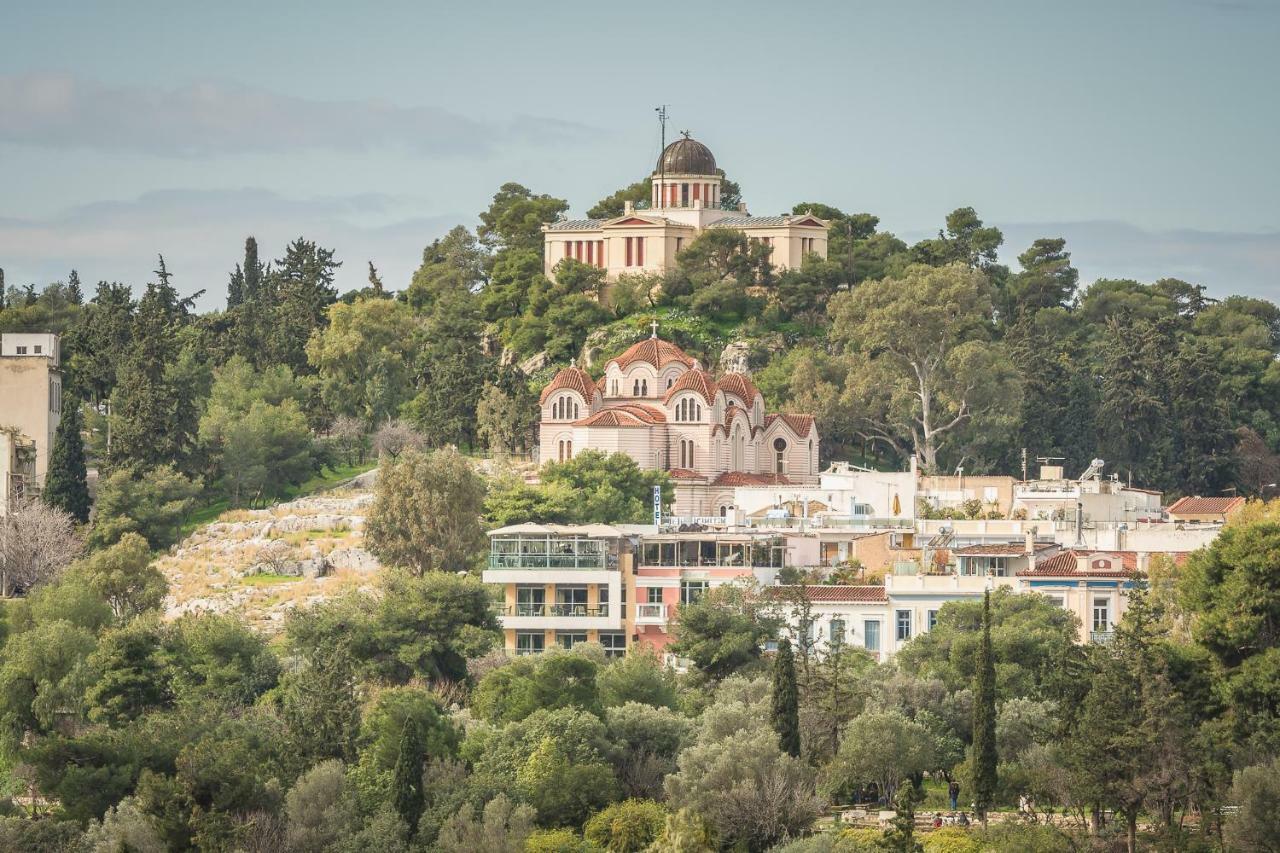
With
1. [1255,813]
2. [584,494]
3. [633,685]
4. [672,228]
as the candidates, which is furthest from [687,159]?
[1255,813]

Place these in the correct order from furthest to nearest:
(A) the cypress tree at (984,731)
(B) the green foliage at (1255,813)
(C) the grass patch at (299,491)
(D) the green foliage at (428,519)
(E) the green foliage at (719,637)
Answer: (C) the grass patch at (299,491)
(D) the green foliage at (428,519)
(E) the green foliage at (719,637)
(A) the cypress tree at (984,731)
(B) the green foliage at (1255,813)

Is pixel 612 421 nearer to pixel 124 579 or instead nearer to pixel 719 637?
pixel 124 579

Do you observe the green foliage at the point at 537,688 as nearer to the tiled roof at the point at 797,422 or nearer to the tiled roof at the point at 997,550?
the tiled roof at the point at 997,550

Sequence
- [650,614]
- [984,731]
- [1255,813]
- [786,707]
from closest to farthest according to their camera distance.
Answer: [1255,813] < [984,731] < [786,707] < [650,614]

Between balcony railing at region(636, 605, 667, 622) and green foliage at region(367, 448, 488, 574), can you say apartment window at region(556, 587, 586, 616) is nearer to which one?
balcony railing at region(636, 605, 667, 622)

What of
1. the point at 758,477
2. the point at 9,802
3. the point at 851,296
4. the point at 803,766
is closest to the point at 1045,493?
the point at 758,477

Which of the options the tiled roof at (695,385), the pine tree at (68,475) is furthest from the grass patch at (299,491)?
the tiled roof at (695,385)
